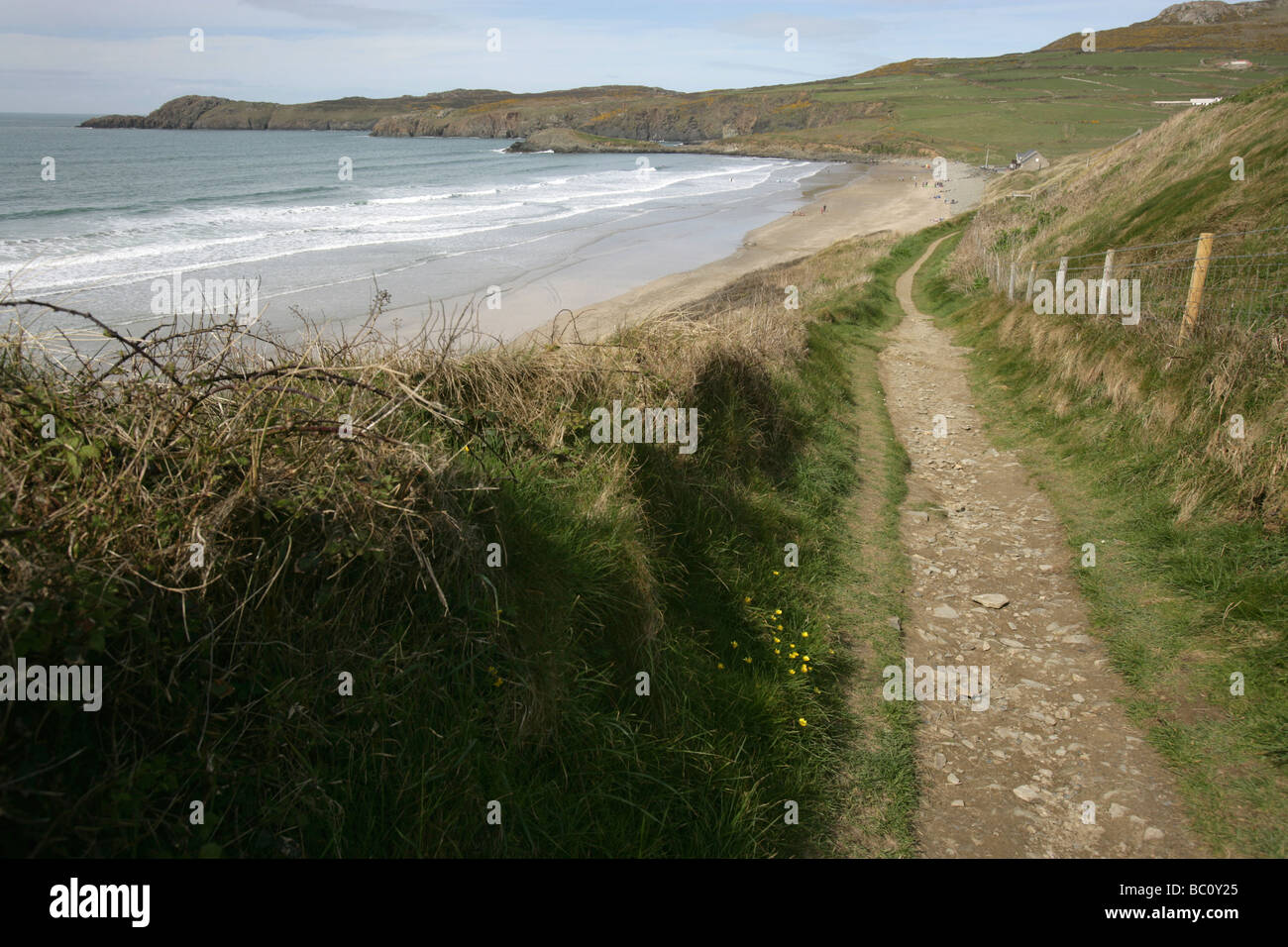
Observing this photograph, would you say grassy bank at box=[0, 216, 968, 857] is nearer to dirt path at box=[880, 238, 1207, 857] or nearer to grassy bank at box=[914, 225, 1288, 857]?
dirt path at box=[880, 238, 1207, 857]

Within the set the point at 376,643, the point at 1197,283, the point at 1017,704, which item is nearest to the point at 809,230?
the point at 1197,283

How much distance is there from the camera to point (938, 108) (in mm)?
127250

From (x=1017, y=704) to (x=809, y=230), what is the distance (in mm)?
41503

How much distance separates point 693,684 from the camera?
171 inches

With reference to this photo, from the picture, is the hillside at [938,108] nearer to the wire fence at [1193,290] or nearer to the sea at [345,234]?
the sea at [345,234]

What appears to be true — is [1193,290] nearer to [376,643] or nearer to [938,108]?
[376,643]

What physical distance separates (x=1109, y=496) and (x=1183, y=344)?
208 centimetres

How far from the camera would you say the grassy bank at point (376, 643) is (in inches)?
102

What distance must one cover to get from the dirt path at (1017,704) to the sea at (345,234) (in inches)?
161

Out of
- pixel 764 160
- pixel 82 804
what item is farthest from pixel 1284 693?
pixel 764 160

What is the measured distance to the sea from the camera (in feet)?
70.8
